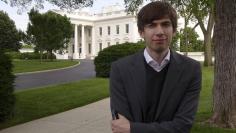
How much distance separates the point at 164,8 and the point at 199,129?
623cm

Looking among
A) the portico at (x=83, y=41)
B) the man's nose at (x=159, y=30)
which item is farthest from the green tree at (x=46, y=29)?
the portico at (x=83, y=41)

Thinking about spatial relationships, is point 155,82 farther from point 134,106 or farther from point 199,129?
point 199,129

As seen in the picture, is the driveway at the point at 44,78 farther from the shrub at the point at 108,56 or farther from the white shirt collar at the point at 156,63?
the white shirt collar at the point at 156,63

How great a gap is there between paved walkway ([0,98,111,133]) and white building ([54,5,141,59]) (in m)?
84.2

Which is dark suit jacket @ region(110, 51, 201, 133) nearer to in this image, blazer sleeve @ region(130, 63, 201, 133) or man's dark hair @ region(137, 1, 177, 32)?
blazer sleeve @ region(130, 63, 201, 133)

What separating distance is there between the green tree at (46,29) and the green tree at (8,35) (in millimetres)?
12243

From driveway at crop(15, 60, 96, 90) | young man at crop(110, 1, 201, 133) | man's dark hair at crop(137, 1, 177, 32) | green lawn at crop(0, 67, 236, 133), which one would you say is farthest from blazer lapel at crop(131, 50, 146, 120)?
driveway at crop(15, 60, 96, 90)

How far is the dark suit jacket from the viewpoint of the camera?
249cm

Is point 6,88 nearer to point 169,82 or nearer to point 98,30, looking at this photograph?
point 169,82

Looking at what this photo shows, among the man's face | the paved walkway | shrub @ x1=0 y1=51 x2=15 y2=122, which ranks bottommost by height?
the paved walkway

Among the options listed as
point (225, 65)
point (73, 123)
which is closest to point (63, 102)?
point (73, 123)

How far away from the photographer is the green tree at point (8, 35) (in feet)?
204

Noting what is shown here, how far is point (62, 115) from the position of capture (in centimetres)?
1113

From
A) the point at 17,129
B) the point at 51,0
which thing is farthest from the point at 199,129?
the point at 51,0
